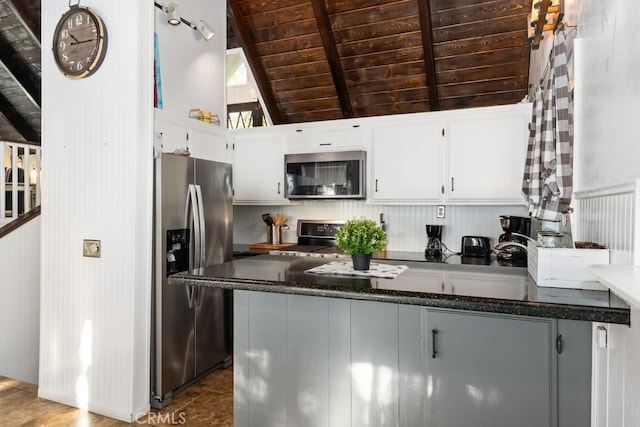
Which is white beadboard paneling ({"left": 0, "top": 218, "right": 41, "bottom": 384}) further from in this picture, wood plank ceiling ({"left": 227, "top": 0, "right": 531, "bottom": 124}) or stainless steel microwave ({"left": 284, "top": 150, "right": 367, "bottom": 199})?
wood plank ceiling ({"left": 227, "top": 0, "right": 531, "bottom": 124})

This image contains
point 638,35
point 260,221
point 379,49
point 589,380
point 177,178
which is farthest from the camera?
point 260,221

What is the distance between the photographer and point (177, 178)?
2934mm

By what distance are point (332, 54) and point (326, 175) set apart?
1234 millimetres

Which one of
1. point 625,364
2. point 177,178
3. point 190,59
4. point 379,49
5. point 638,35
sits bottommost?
point 625,364

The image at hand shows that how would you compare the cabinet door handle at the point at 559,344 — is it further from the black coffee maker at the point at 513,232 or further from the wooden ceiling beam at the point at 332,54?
the wooden ceiling beam at the point at 332,54

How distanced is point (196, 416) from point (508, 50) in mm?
3903

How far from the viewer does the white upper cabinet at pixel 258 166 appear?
165 inches

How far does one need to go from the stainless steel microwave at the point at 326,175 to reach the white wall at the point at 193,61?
86 centimetres

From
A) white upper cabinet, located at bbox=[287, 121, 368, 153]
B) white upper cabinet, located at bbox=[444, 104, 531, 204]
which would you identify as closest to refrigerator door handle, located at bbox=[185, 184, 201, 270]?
white upper cabinet, located at bbox=[287, 121, 368, 153]

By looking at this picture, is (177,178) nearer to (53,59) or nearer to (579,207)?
(53,59)

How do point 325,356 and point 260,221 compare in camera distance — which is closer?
point 325,356

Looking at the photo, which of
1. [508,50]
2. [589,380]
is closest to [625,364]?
[589,380]

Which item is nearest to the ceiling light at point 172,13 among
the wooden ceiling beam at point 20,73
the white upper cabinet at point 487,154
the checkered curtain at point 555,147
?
the white upper cabinet at point 487,154

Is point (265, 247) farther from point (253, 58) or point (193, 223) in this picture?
point (253, 58)
